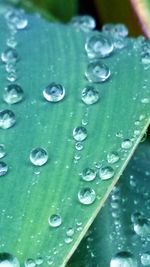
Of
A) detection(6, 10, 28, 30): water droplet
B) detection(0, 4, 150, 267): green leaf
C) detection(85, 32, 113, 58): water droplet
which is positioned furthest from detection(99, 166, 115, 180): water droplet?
detection(6, 10, 28, 30): water droplet

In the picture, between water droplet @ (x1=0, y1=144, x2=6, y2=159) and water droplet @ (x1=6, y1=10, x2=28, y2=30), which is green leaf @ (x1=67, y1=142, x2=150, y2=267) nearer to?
water droplet @ (x1=0, y1=144, x2=6, y2=159)

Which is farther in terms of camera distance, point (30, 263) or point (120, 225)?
point (120, 225)

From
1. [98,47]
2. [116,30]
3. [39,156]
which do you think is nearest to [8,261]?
[39,156]

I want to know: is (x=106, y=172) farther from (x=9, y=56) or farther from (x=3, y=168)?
(x=9, y=56)

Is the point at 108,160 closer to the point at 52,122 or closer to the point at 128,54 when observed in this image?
the point at 52,122

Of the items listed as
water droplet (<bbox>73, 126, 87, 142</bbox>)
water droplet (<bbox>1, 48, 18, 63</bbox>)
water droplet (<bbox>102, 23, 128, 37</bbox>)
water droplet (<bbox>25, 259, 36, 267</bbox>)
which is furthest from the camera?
water droplet (<bbox>102, 23, 128, 37</bbox>)

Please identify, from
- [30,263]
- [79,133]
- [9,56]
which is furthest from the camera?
[9,56]

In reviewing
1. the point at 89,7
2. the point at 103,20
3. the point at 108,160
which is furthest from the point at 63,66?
the point at 89,7

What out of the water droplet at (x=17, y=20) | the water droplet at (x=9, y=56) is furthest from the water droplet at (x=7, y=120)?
the water droplet at (x=17, y=20)
